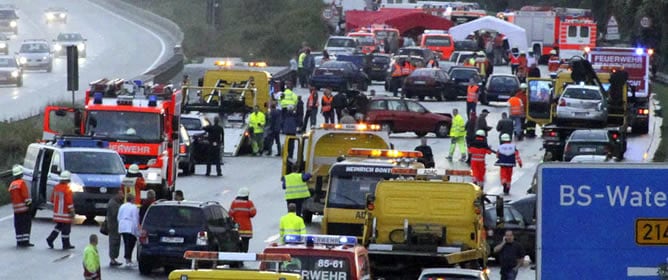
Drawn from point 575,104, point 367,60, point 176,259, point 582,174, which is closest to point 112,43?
point 367,60

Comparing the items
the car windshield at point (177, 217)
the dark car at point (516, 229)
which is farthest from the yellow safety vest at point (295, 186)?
the car windshield at point (177, 217)

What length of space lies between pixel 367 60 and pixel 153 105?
110 ft

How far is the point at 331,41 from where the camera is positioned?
2921 inches

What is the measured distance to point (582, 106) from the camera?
1823 inches

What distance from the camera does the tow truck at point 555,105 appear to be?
144ft

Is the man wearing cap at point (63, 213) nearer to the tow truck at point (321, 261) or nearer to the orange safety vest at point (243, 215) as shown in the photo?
the orange safety vest at point (243, 215)

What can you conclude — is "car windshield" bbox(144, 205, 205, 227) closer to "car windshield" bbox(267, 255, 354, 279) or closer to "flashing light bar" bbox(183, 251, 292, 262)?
"car windshield" bbox(267, 255, 354, 279)

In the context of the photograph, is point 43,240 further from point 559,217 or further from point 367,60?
point 367,60

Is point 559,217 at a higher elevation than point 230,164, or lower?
higher

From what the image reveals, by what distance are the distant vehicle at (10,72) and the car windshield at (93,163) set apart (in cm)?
3592

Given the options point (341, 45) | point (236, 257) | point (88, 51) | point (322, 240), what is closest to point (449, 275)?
point (322, 240)

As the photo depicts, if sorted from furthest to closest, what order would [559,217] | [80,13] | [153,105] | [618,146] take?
1. [80,13]
2. [618,146]
3. [153,105]
4. [559,217]

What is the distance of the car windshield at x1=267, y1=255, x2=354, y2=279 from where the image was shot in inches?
709

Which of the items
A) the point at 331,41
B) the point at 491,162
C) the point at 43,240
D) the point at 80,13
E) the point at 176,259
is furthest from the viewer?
the point at 80,13
